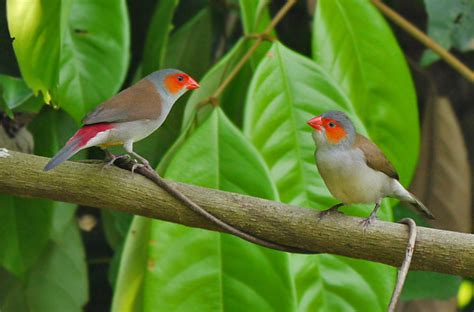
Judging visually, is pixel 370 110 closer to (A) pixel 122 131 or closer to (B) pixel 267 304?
(B) pixel 267 304

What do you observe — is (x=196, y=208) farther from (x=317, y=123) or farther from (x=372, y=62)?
(x=372, y=62)

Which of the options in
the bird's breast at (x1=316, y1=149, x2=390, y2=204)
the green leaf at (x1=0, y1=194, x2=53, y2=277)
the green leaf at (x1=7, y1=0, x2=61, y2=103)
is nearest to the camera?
the green leaf at (x1=7, y1=0, x2=61, y2=103)

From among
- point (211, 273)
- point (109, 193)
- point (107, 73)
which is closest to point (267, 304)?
point (211, 273)

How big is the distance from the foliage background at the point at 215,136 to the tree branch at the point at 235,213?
0.68ft

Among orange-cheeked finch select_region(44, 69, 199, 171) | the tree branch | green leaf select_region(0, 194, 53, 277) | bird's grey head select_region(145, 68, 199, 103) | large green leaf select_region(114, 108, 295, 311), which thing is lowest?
green leaf select_region(0, 194, 53, 277)

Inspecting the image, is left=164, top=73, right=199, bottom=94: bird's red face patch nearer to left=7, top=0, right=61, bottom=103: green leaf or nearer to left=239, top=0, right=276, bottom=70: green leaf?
left=7, top=0, right=61, bottom=103: green leaf

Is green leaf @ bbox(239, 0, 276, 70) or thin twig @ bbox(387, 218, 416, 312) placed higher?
green leaf @ bbox(239, 0, 276, 70)

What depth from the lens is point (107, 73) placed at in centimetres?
199

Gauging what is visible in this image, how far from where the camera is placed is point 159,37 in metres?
2.27

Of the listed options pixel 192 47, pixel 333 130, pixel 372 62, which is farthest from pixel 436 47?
pixel 192 47

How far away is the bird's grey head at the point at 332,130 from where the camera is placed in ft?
5.82

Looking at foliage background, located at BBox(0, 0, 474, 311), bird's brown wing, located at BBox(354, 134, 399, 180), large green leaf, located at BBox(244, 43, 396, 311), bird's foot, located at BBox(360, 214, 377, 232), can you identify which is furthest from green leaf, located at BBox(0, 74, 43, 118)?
bird's foot, located at BBox(360, 214, 377, 232)

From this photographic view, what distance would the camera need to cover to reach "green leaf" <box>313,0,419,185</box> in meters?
2.14

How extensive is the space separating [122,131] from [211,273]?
0.47m
